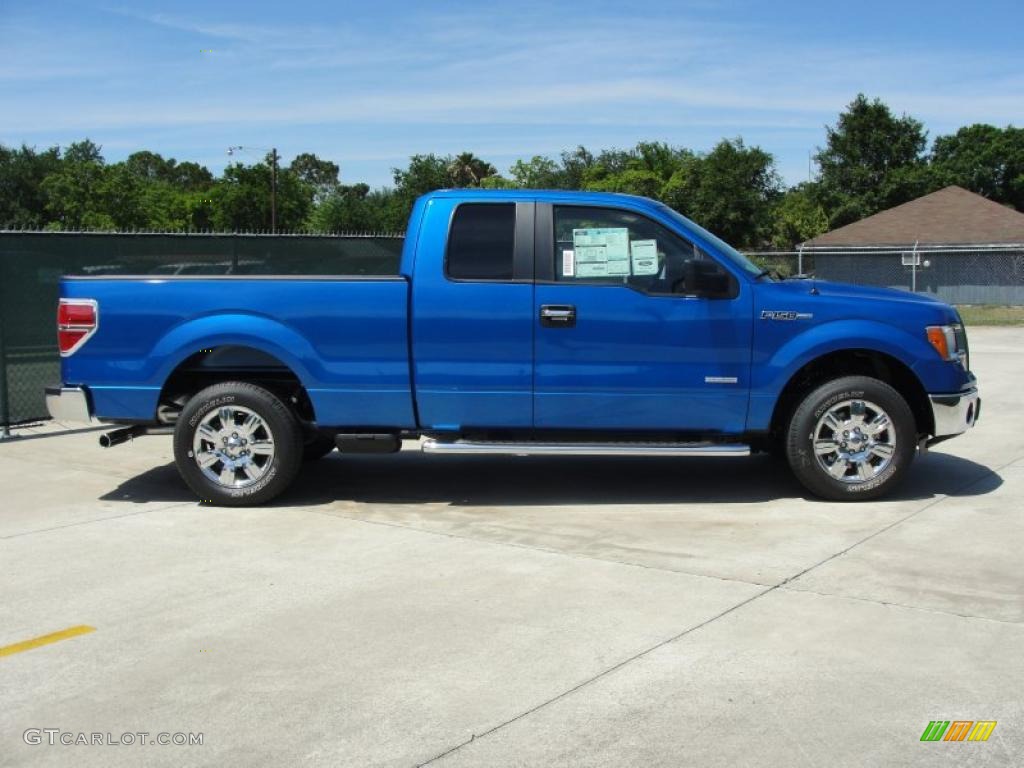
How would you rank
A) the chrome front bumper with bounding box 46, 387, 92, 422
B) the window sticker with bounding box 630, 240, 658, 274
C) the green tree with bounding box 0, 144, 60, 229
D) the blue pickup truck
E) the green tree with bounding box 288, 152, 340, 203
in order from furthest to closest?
the green tree with bounding box 288, 152, 340, 203
the green tree with bounding box 0, 144, 60, 229
the chrome front bumper with bounding box 46, 387, 92, 422
the window sticker with bounding box 630, 240, 658, 274
the blue pickup truck

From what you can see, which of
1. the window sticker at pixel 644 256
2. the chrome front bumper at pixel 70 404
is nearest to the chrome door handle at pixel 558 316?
the window sticker at pixel 644 256

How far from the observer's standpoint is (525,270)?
280 inches

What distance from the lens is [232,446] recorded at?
7297mm

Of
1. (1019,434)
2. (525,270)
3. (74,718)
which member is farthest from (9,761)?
(1019,434)

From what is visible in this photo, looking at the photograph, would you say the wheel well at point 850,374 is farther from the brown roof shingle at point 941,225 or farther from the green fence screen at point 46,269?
the brown roof shingle at point 941,225

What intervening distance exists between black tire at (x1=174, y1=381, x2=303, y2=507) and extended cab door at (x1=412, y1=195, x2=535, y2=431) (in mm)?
956

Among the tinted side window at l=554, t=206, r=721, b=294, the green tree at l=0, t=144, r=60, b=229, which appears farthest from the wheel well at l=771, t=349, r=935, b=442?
the green tree at l=0, t=144, r=60, b=229

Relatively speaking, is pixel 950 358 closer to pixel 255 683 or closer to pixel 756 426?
pixel 756 426

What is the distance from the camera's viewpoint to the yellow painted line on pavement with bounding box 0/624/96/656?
4686 millimetres

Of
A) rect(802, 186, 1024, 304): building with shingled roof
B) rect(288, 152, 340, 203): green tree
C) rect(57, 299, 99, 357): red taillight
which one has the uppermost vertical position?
rect(288, 152, 340, 203): green tree

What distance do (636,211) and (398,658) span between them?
3.80 m

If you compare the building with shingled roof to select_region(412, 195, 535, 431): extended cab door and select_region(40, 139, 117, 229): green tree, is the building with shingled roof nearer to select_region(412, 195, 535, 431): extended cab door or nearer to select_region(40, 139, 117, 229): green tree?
select_region(412, 195, 535, 431): extended cab door

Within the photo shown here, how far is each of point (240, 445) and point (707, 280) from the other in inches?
134

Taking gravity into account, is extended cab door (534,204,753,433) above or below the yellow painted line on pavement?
above
